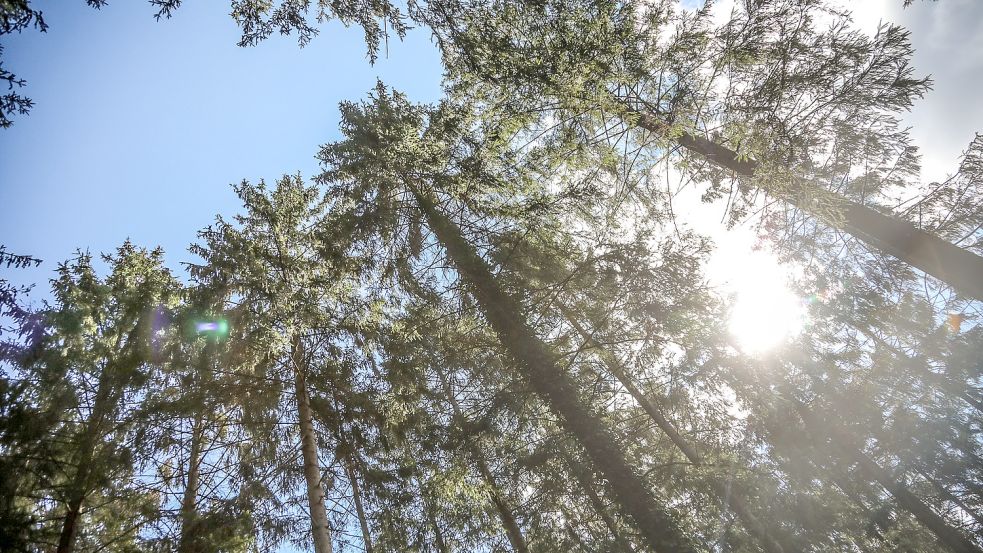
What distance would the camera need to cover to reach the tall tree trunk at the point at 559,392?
5.70 metres

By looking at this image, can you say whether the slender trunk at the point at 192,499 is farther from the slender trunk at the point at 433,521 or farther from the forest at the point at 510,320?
the slender trunk at the point at 433,521

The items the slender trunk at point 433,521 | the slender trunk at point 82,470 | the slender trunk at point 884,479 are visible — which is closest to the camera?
the slender trunk at point 82,470

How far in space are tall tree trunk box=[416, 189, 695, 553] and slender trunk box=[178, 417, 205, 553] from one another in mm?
5362

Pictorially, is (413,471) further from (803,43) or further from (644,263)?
(803,43)

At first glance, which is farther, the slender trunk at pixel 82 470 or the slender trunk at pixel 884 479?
the slender trunk at pixel 884 479

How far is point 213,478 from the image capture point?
6.76 metres

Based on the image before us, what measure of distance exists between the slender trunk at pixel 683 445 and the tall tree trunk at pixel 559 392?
966mm

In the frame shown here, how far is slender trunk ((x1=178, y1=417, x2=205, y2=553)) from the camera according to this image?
558 cm

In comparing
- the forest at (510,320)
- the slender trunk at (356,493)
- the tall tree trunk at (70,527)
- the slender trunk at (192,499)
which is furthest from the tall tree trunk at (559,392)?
the tall tree trunk at (70,527)

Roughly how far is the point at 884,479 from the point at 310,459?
559 inches

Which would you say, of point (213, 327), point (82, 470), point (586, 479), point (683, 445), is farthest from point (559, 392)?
point (82, 470)

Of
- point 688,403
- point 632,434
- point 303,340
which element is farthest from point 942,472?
point 303,340

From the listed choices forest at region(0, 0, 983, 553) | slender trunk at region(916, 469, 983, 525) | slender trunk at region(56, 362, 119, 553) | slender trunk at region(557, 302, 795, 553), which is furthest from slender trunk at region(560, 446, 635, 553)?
slender trunk at region(916, 469, 983, 525)

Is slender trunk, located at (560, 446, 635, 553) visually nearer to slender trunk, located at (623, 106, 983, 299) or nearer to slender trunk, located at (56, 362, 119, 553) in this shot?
slender trunk, located at (623, 106, 983, 299)
